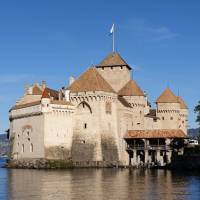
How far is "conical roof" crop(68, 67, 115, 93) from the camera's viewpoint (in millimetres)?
77188

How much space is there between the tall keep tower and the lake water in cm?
3226

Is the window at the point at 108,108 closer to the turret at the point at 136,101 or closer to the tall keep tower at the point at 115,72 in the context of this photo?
the turret at the point at 136,101

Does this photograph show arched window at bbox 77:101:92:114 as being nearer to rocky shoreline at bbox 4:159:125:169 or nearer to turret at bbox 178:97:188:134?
rocky shoreline at bbox 4:159:125:169

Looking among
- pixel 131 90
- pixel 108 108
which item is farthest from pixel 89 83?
pixel 131 90

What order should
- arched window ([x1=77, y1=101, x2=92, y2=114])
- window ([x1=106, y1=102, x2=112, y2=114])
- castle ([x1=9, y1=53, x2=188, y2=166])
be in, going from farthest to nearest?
window ([x1=106, y1=102, x2=112, y2=114])
arched window ([x1=77, y1=101, x2=92, y2=114])
castle ([x1=9, y1=53, x2=188, y2=166])

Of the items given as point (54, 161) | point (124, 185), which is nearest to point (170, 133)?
point (54, 161)

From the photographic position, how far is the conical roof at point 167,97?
92.9m

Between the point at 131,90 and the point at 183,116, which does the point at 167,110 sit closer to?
the point at 131,90

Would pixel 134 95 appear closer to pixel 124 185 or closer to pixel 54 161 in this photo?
pixel 54 161

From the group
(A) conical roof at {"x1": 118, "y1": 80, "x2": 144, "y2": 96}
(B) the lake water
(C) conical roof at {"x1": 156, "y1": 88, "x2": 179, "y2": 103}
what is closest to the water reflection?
(B) the lake water

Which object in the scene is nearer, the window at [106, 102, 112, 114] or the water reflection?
the water reflection

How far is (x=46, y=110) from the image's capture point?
73.8m

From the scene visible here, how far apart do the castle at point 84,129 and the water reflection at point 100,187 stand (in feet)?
53.4

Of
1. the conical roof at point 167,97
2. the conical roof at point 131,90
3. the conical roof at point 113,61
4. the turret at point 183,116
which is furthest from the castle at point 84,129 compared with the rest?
Answer: the turret at point 183,116
